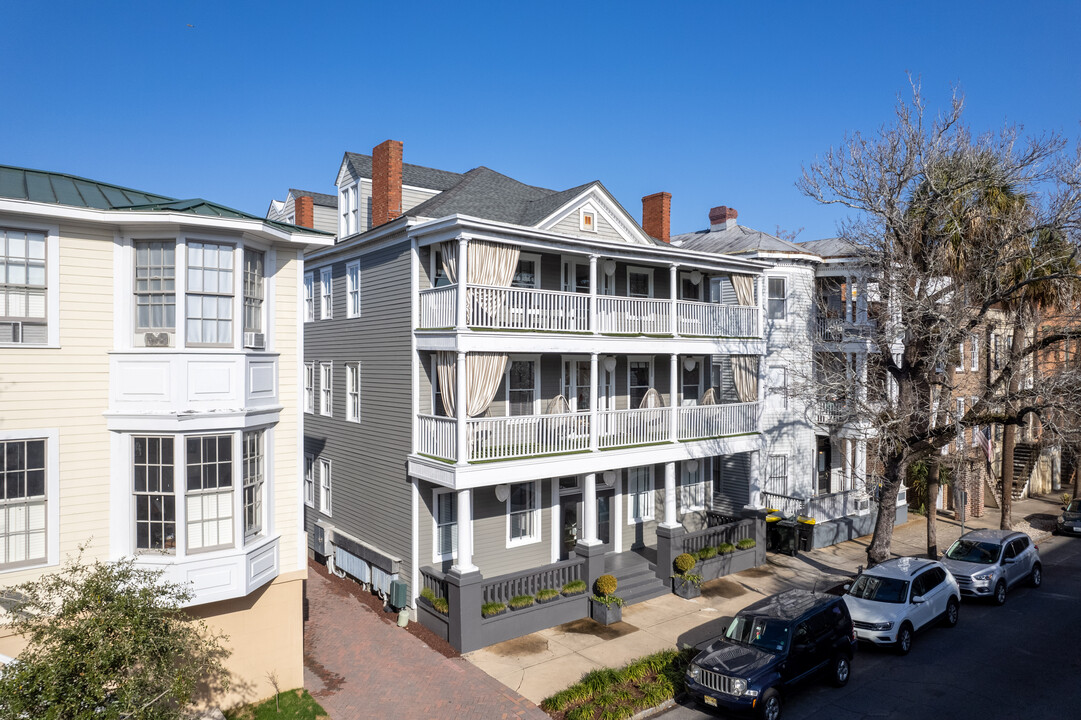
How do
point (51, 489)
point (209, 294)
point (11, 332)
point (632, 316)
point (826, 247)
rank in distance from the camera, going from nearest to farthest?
1. point (11, 332)
2. point (51, 489)
3. point (209, 294)
4. point (632, 316)
5. point (826, 247)

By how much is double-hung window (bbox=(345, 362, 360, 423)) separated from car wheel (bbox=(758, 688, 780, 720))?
1306 centimetres

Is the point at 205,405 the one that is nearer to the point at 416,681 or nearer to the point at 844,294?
the point at 416,681

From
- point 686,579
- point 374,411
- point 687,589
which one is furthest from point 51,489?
point 687,589

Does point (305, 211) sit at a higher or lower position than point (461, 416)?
higher

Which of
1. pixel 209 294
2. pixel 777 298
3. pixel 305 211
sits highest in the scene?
pixel 305 211

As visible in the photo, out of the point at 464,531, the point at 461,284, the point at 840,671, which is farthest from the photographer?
the point at 464,531

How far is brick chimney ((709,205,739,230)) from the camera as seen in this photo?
3041 centimetres

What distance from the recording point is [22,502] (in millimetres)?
10508

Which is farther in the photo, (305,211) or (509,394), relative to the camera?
(305,211)

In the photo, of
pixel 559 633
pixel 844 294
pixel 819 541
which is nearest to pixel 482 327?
pixel 559 633

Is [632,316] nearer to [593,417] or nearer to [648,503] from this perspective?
[593,417]

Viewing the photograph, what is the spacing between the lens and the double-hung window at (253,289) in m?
12.2

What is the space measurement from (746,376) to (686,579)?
22.9ft

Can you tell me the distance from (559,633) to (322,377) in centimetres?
1113
